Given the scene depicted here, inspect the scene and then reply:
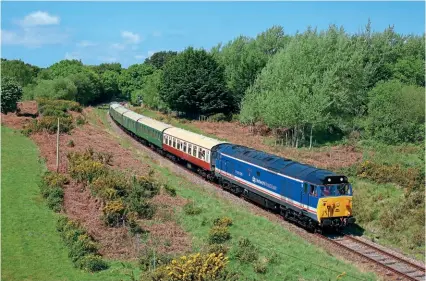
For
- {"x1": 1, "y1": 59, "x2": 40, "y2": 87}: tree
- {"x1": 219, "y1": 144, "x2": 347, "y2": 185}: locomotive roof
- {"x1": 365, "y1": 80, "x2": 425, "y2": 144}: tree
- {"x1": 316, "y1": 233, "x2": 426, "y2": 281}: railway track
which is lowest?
{"x1": 316, "y1": 233, "x2": 426, "y2": 281}: railway track

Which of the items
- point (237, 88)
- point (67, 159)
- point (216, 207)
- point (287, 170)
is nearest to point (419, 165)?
point (287, 170)

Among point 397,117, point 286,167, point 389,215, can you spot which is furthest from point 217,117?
point 389,215

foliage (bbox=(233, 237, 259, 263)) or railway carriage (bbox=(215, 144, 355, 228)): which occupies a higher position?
railway carriage (bbox=(215, 144, 355, 228))

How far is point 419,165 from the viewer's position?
38.4 metres

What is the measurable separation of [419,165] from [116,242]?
1063 inches

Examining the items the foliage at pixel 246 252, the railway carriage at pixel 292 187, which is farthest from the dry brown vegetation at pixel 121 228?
the railway carriage at pixel 292 187

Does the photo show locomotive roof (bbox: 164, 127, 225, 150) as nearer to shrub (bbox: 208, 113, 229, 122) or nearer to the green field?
the green field

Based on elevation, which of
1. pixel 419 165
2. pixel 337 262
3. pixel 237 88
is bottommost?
pixel 337 262

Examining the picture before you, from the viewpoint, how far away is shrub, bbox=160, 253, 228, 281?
1766cm

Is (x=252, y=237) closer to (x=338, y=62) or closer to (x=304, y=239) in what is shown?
(x=304, y=239)

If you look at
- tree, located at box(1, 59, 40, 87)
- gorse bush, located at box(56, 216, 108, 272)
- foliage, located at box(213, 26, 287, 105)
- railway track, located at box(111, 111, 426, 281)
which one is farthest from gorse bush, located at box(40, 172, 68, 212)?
tree, located at box(1, 59, 40, 87)

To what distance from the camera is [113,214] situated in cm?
2600

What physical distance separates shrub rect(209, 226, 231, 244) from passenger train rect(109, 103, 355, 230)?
17.1 ft

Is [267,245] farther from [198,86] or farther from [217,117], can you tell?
[198,86]
